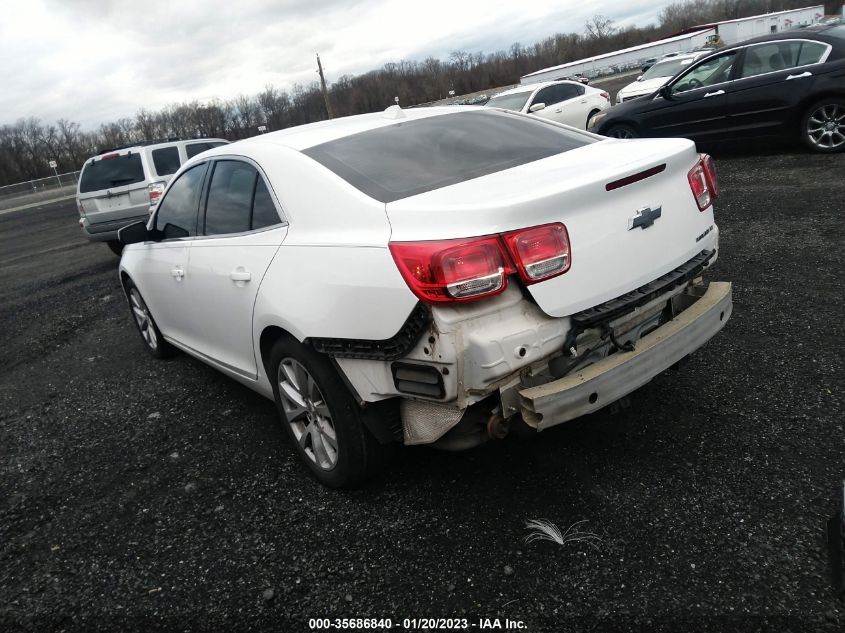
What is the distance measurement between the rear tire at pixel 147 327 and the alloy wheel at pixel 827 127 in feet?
28.9

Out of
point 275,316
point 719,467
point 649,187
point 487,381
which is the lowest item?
point 719,467

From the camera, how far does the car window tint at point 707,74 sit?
31.3 feet

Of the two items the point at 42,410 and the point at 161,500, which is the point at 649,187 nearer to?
the point at 161,500

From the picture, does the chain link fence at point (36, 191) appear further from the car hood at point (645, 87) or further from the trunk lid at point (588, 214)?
the trunk lid at point (588, 214)

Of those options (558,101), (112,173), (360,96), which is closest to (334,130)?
(112,173)

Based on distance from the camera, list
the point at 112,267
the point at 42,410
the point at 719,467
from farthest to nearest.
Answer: the point at 112,267 → the point at 42,410 → the point at 719,467

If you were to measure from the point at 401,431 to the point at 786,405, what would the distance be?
202 centimetres

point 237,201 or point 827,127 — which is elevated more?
point 237,201

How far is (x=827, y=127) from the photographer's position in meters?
8.71

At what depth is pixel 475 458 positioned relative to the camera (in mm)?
3211

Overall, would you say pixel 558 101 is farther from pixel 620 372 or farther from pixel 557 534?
pixel 557 534

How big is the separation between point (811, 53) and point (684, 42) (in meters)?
56.3

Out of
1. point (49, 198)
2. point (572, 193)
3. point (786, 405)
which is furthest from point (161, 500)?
point (49, 198)

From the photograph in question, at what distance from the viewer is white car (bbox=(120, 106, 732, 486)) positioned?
2312mm
